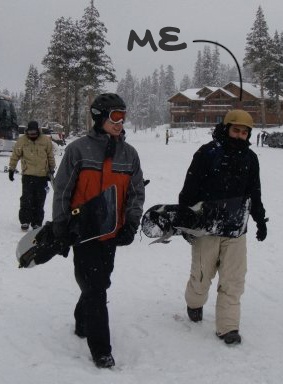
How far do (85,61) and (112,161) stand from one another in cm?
4839

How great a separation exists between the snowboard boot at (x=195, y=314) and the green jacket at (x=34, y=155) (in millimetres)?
4578

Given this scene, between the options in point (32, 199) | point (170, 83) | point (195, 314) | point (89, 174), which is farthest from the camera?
point (170, 83)

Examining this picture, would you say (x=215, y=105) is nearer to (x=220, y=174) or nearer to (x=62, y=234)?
(x=220, y=174)

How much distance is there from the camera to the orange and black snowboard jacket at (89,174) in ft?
12.1

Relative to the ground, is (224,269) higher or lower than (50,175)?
lower

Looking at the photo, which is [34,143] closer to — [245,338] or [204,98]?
[245,338]

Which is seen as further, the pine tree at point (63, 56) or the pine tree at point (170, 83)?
the pine tree at point (170, 83)

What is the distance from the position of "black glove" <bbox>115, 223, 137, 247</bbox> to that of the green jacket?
4875 mm

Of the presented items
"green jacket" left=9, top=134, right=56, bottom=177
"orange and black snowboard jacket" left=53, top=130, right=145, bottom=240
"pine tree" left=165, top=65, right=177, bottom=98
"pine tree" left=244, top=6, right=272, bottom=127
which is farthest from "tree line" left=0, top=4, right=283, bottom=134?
"orange and black snowboard jacket" left=53, top=130, right=145, bottom=240

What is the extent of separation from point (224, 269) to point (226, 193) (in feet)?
2.23

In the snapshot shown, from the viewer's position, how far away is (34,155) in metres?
8.40

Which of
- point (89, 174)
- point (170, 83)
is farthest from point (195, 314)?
point (170, 83)

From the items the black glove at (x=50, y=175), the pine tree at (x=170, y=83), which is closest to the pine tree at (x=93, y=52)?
the black glove at (x=50, y=175)

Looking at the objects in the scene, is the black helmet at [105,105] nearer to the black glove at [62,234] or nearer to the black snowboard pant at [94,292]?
the black glove at [62,234]
